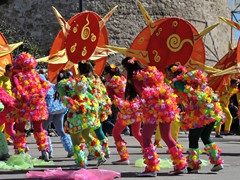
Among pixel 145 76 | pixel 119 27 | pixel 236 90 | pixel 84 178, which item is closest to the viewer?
pixel 84 178

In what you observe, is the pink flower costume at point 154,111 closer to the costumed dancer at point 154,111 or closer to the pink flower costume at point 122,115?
the costumed dancer at point 154,111

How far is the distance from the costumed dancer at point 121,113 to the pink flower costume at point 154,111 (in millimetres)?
290

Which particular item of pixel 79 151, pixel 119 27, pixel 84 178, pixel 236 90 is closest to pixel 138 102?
pixel 79 151

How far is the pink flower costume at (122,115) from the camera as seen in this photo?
786cm

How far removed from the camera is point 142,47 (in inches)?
527

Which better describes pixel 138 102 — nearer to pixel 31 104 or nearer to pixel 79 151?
pixel 79 151

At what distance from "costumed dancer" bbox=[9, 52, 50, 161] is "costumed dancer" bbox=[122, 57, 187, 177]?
174 centimetres

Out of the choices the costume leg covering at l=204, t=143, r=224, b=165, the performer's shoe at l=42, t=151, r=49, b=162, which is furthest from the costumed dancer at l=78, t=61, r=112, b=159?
the costume leg covering at l=204, t=143, r=224, b=165

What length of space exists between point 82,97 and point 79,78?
0.25 m

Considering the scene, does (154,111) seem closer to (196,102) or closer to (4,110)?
(196,102)

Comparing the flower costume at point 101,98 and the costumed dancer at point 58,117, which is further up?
the flower costume at point 101,98

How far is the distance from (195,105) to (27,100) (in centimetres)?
258

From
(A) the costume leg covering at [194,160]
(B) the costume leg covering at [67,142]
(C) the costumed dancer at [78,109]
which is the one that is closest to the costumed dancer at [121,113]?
(C) the costumed dancer at [78,109]

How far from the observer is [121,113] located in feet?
26.3
